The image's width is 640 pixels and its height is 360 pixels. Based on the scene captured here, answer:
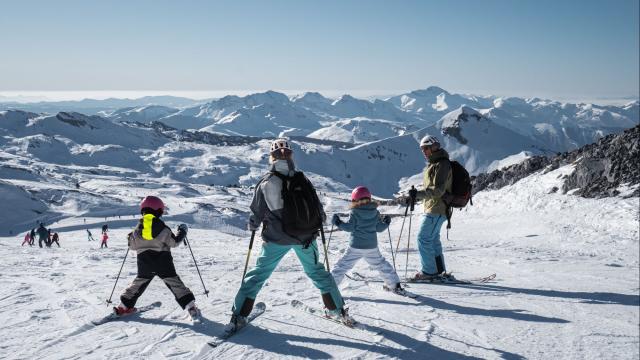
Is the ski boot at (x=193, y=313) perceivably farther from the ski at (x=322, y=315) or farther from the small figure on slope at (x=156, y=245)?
the ski at (x=322, y=315)

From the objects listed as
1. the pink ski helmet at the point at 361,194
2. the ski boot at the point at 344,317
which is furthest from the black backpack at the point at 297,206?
the pink ski helmet at the point at 361,194

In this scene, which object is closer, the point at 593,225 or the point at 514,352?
the point at 514,352

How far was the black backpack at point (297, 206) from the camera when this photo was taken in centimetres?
585

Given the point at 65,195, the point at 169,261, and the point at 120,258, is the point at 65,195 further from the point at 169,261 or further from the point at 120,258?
the point at 169,261

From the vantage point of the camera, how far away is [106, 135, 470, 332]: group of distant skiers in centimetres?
594

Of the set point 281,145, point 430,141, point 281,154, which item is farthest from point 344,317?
point 430,141

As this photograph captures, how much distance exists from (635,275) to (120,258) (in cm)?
1447

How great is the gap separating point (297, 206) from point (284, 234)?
0.43 meters

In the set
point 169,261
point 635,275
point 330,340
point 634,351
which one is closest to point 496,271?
point 635,275

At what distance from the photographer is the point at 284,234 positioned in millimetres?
5977

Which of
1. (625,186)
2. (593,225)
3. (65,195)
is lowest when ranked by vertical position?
(65,195)

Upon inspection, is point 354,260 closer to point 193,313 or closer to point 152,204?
point 193,313

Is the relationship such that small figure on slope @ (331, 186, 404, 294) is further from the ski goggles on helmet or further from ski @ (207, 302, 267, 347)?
the ski goggles on helmet

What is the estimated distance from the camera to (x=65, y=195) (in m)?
94.2
